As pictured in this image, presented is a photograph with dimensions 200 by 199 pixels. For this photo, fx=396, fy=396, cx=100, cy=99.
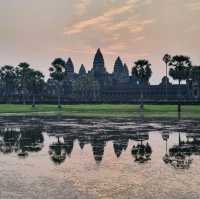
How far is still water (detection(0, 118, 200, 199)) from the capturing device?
13711 mm

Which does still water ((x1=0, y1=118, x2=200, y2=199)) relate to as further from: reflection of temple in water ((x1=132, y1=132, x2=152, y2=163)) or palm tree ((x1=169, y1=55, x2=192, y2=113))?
palm tree ((x1=169, y1=55, x2=192, y2=113))

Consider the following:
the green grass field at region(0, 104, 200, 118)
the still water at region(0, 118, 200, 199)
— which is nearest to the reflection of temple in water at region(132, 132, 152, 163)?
the still water at region(0, 118, 200, 199)

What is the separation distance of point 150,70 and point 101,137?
78791mm

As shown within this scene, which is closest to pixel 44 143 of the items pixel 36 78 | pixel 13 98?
pixel 36 78

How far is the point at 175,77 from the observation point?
358 feet

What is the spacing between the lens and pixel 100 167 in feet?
60.5

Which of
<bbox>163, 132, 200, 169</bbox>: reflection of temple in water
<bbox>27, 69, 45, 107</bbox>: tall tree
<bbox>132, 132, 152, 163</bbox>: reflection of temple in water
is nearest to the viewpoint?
<bbox>163, 132, 200, 169</bbox>: reflection of temple in water

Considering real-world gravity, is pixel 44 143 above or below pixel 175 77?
below

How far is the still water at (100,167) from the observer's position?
13.7 metres

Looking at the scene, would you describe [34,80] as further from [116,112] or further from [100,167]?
[100,167]

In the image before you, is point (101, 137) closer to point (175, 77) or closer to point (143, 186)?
point (143, 186)

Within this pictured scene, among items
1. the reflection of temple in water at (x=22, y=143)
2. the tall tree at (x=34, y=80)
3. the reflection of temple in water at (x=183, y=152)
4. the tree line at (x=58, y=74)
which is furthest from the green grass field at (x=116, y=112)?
the tall tree at (x=34, y=80)

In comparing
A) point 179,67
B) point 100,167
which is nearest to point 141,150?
point 100,167

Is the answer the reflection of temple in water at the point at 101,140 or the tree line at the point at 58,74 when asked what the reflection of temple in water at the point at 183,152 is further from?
the tree line at the point at 58,74
